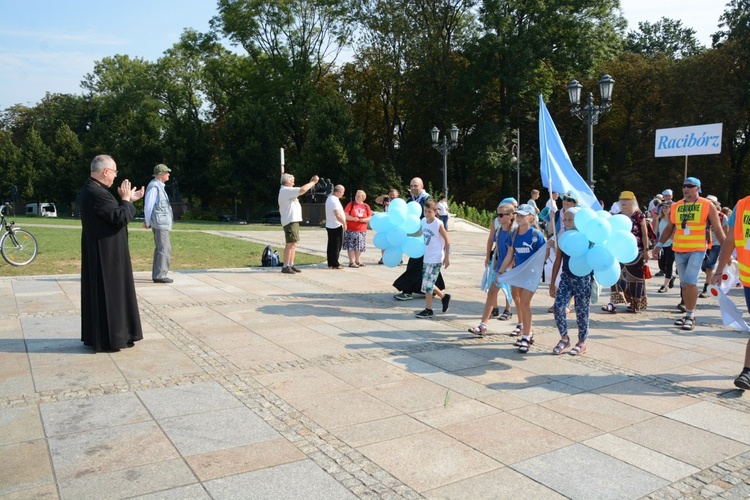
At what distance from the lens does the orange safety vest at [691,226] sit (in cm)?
809

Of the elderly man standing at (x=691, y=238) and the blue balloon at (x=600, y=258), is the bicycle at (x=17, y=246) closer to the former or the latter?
the blue balloon at (x=600, y=258)

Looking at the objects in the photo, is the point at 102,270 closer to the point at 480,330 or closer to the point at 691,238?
the point at 480,330

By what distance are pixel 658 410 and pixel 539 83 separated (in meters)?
37.9

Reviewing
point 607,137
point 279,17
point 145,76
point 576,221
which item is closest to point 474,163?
point 607,137

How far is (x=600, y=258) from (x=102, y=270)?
5.14 m

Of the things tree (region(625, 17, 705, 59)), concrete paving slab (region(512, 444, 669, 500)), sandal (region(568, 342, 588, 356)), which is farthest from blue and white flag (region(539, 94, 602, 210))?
tree (region(625, 17, 705, 59))

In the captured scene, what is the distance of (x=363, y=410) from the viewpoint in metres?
4.92

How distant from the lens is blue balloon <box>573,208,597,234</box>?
6.53 meters

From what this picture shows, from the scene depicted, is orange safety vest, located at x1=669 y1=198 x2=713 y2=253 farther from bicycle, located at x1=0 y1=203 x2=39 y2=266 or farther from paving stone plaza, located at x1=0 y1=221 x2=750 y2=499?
bicycle, located at x1=0 y1=203 x2=39 y2=266

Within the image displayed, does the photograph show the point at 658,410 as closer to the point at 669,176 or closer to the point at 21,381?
the point at 21,381

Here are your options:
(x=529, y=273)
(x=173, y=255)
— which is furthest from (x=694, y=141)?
(x=173, y=255)

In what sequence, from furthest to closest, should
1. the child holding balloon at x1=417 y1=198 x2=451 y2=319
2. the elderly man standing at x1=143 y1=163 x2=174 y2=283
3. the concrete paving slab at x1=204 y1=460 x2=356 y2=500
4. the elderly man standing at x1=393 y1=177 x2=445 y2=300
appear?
the elderly man standing at x1=143 y1=163 x2=174 y2=283 → the elderly man standing at x1=393 y1=177 x2=445 y2=300 → the child holding balloon at x1=417 y1=198 x2=451 y2=319 → the concrete paving slab at x1=204 y1=460 x2=356 y2=500

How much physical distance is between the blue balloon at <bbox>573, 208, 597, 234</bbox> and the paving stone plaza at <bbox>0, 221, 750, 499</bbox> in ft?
4.59

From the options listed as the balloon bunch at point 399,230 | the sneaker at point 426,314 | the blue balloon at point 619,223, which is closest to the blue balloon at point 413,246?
the balloon bunch at point 399,230
